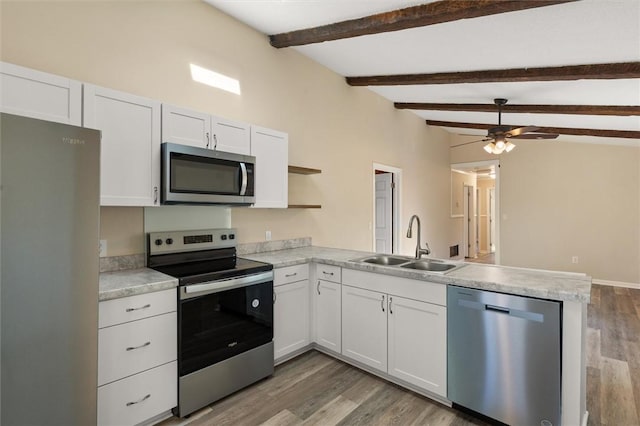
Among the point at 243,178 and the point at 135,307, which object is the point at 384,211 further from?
the point at 135,307

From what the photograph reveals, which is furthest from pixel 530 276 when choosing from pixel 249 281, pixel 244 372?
pixel 244 372

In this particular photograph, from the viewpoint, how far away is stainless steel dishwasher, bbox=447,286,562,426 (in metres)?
1.75

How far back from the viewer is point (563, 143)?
6.18 meters

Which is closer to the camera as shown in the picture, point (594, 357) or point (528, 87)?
point (594, 357)

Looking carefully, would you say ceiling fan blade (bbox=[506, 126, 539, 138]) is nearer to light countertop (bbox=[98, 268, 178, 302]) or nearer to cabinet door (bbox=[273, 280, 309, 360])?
cabinet door (bbox=[273, 280, 309, 360])

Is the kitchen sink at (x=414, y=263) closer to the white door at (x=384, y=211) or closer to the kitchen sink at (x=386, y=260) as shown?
the kitchen sink at (x=386, y=260)

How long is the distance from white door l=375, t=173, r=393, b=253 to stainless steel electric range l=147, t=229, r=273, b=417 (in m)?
3.44

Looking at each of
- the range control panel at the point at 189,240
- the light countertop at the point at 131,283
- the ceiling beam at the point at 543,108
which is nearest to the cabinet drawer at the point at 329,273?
the range control panel at the point at 189,240

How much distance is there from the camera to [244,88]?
Answer: 3166mm

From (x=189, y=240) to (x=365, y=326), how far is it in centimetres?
162

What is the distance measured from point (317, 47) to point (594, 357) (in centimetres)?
421

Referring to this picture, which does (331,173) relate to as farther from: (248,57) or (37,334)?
(37,334)

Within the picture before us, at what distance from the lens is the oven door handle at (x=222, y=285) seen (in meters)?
2.04

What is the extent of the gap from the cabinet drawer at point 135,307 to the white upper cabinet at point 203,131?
42.6 inches
